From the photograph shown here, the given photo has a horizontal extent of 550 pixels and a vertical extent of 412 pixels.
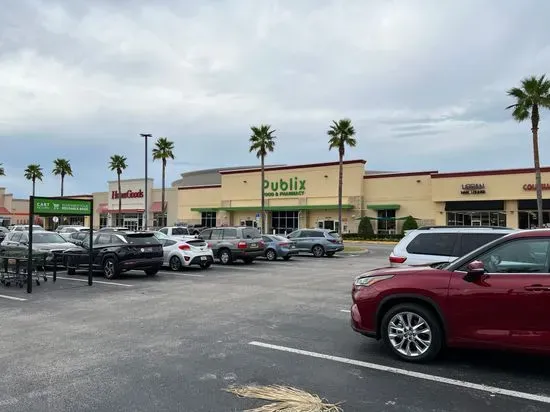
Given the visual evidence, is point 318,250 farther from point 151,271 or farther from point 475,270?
point 475,270

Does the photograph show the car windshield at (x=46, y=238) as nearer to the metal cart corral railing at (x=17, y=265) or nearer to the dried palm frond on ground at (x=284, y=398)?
the metal cart corral railing at (x=17, y=265)

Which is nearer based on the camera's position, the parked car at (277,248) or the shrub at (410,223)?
the parked car at (277,248)

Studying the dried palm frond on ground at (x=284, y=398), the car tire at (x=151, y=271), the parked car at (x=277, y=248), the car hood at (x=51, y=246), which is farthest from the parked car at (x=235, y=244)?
the dried palm frond on ground at (x=284, y=398)

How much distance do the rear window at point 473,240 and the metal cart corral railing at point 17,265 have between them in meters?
11.1


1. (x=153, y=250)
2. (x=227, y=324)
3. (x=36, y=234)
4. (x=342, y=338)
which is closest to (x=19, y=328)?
(x=227, y=324)

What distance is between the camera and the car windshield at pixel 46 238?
19109 mm

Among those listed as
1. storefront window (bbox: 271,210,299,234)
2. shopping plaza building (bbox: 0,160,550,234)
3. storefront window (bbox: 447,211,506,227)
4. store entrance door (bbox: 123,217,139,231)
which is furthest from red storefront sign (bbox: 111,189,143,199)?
storefront window (bbox: 447,211,506,227)

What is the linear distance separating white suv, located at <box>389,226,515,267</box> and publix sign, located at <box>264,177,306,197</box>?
145 ft

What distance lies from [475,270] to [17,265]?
12745 mm

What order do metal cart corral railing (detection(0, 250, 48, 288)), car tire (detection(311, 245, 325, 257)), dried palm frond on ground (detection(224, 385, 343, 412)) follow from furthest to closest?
car tire (detection(311, 245, 325, 257))
metal cart corral railing (detection(0, 250, 48, 288))
dried palm frond on ground (detection(224, 385, 343, 412))

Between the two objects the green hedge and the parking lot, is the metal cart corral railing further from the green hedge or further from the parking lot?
the green hedge

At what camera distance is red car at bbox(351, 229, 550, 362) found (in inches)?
210

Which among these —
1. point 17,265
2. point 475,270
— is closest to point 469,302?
point 475,270

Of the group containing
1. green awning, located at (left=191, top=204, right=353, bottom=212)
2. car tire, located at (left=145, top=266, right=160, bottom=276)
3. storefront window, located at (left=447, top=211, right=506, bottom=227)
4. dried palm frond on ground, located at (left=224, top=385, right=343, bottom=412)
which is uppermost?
green awning, located at (left=191, top=204, right=353, bottom=212)
